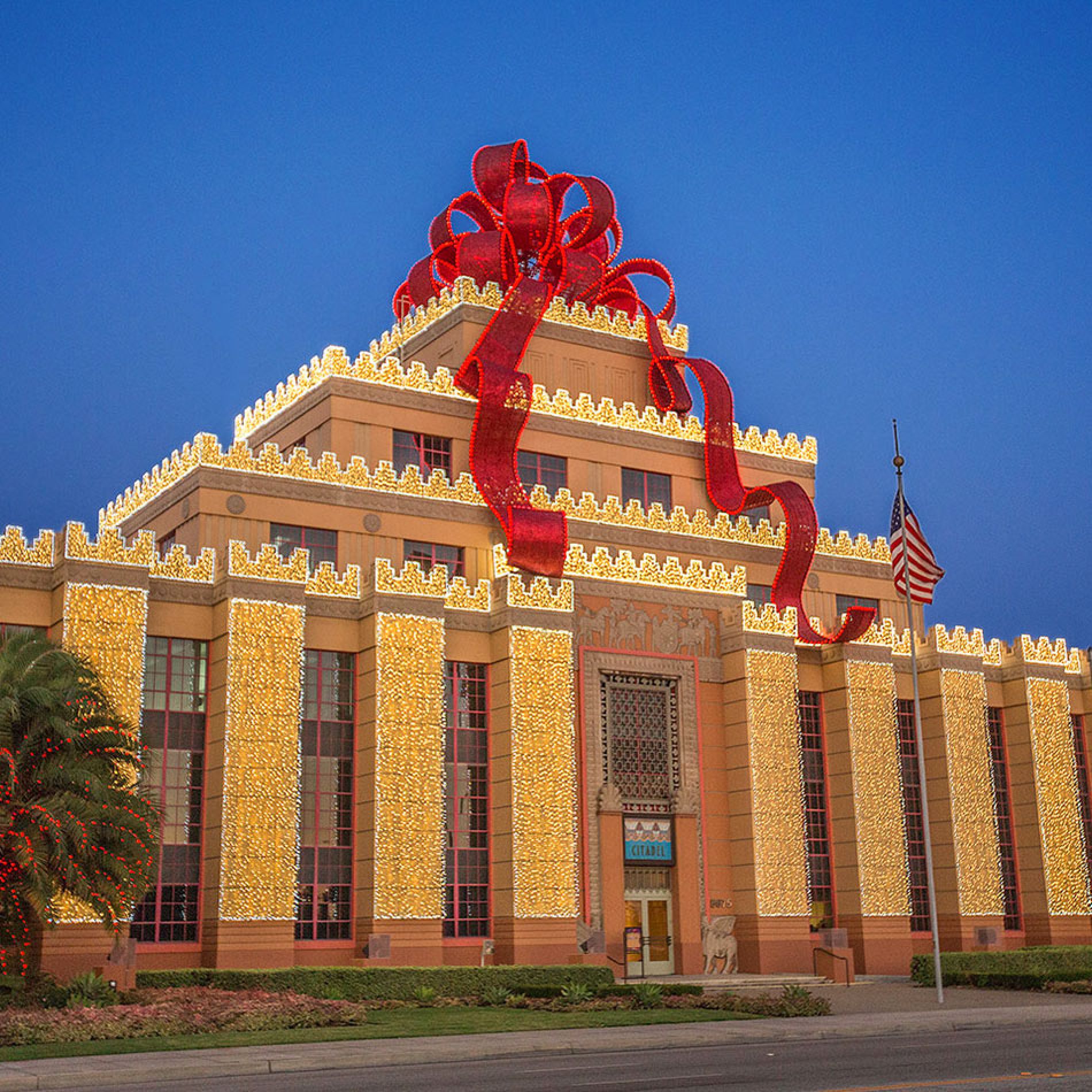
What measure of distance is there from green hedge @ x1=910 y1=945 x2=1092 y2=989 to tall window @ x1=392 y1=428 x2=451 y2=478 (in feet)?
72.8

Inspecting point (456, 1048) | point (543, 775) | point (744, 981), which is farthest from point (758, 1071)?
point (744, 981)

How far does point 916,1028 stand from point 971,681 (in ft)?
81.9

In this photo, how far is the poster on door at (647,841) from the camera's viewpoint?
44.5 m

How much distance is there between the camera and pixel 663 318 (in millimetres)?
56062

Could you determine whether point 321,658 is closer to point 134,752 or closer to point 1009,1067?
point 134,752

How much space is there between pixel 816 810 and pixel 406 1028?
78.0 ft

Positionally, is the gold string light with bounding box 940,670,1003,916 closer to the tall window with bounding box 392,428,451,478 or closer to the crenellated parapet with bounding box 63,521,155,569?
the tall window with bounding box 392,428,451,478

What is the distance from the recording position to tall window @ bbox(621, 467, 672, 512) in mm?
51031

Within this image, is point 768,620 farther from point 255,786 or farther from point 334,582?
point 255,786

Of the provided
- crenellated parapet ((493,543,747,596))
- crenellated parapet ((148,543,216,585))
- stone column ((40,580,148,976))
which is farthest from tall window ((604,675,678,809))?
stone column ((40,580,148,976))

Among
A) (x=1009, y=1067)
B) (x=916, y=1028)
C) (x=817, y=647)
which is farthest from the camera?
(x=817, y=647)

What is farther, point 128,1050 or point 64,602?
point 64,602

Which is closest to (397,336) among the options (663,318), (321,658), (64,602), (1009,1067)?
(663,318)

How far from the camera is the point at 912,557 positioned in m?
41.7
